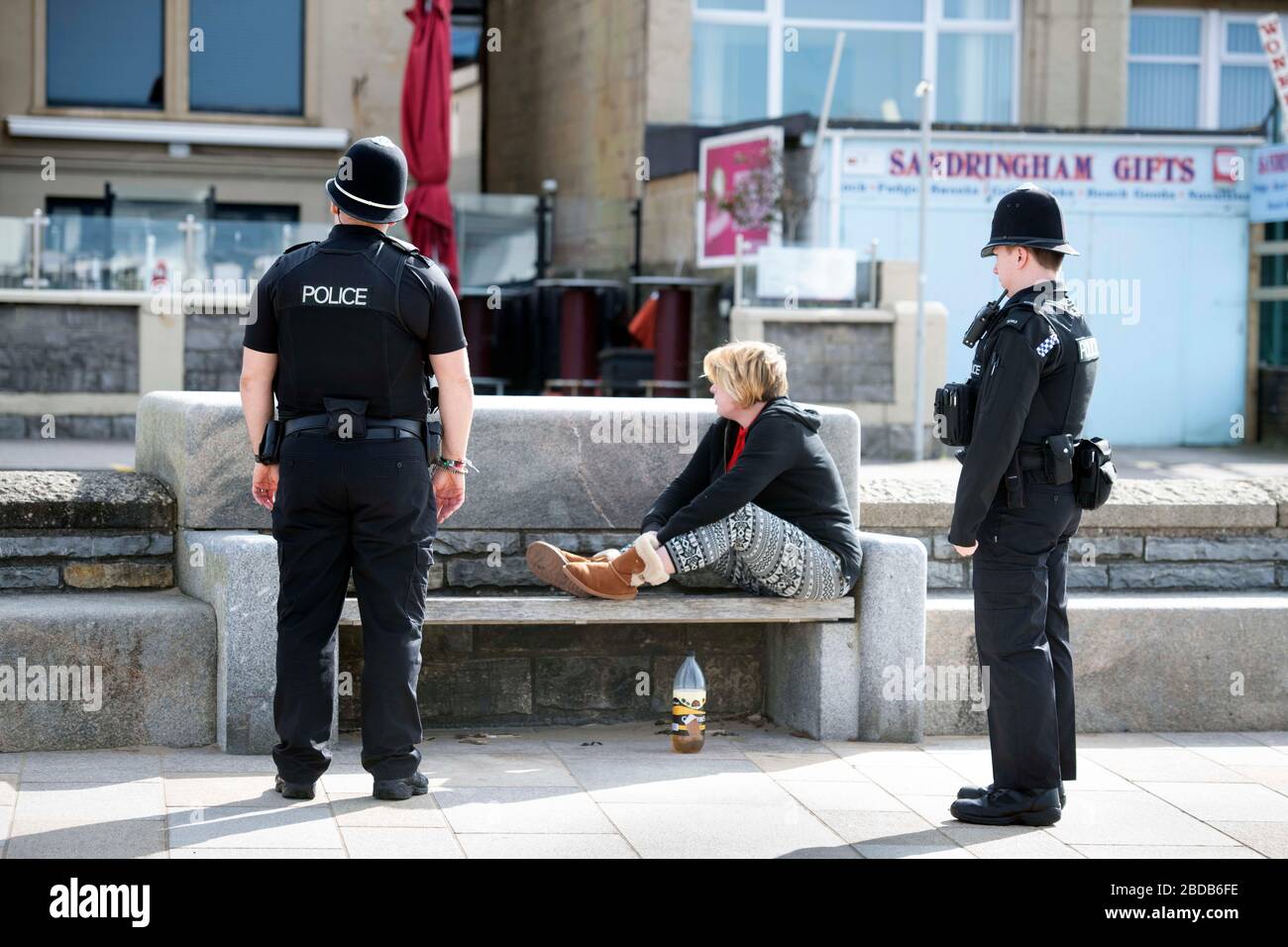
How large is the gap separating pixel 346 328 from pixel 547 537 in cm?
177

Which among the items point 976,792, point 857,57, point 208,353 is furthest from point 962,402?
point 857,57

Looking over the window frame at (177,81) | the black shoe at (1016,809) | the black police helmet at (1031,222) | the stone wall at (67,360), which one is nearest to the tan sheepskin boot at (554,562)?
the black shoe at (1016,809)

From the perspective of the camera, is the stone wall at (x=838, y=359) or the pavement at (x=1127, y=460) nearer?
the pavement at (x=1127, y=460)

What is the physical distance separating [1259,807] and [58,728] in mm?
3944

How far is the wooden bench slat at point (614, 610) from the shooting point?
19.8 ft

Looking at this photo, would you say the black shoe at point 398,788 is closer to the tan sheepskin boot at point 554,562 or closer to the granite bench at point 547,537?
the granite bench at point 547,537

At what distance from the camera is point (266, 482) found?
5.37 metres

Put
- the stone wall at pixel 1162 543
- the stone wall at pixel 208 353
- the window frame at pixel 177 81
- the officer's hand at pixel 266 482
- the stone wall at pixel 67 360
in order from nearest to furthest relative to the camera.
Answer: the officer's hand at pixel 266 482 → the stone wall at pixel 1162 543 → the stone wall at pixel 67 360 → the stone wall at pixel 208 353 → the window frame at pixel 177 81

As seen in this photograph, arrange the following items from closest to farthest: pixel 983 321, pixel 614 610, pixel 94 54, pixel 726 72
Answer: pixel 983 321 → pixel 614 610 → pixel 726 72 → pixel 94 54

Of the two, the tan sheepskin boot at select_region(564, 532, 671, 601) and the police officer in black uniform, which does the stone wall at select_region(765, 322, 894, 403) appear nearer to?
the tan sheepskin boot at select_region(564, 532, 671, 601)

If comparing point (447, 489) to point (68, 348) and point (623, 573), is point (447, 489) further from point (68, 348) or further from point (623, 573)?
point (68, 348)

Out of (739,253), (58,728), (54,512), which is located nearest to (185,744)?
(58,728)

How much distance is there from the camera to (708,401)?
699 cm

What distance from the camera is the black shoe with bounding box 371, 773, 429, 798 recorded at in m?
5.30
